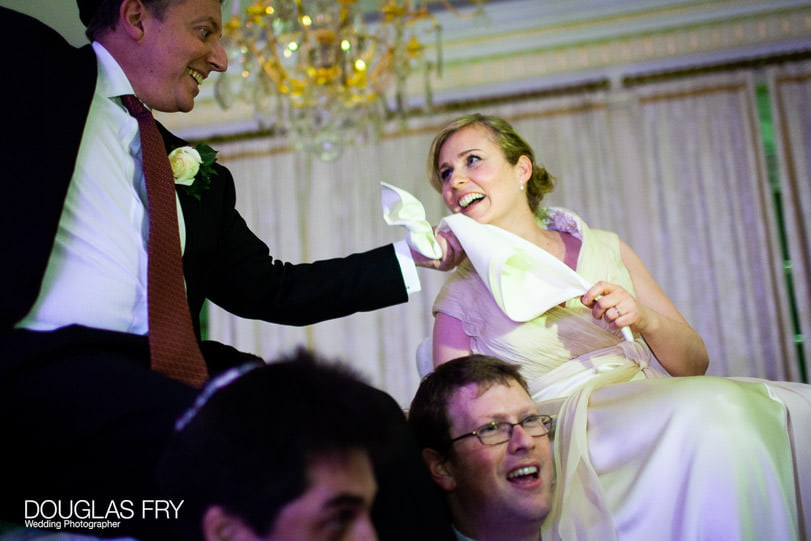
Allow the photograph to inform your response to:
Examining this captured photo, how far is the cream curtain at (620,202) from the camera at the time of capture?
669cm

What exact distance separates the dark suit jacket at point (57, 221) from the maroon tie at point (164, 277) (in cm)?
19

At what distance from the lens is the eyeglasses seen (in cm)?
194

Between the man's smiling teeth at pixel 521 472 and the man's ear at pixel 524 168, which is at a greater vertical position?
the man's ear at pixel 524 168

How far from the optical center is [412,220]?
2502 mm

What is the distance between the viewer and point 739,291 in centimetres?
670

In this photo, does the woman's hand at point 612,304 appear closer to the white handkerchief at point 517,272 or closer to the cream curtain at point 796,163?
the white handkerchief at point 517,272

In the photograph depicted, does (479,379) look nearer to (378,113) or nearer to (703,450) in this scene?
(703,450)

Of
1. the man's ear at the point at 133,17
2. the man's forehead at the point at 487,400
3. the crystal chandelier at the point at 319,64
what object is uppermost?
the crystal chandelier at the point at 319,64

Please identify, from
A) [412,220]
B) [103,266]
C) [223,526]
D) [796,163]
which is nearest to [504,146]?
[412,220]

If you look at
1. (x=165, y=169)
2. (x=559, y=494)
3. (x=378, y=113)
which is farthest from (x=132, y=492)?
(x=378, y=113)

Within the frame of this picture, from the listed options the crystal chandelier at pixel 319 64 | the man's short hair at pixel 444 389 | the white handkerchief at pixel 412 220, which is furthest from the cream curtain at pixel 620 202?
the man's short hair at pixel 444 389

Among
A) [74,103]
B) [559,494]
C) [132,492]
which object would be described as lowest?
[559,494]

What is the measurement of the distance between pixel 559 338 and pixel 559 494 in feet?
2.79

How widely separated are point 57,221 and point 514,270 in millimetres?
1547
